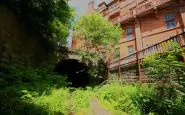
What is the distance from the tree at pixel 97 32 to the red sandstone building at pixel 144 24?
218 centimetres

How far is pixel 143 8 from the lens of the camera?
25953 mm

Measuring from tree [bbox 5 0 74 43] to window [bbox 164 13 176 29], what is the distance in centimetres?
1176

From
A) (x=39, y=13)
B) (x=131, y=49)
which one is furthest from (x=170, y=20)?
(x=39, y=13)

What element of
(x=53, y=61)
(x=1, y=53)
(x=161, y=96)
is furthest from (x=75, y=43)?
(x=161, y=96)

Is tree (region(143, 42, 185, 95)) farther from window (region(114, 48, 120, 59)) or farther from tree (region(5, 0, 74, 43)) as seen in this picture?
window (region(114, 48, 120, 59))

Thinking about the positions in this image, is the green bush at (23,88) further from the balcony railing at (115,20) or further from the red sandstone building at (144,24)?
the balcony railing at (115,20)

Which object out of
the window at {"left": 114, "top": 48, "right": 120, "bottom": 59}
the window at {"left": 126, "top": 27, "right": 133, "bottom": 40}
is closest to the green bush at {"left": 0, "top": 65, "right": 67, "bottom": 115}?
the window at {"left": 114, "top": 48, "right": 120, "bottom": 59}

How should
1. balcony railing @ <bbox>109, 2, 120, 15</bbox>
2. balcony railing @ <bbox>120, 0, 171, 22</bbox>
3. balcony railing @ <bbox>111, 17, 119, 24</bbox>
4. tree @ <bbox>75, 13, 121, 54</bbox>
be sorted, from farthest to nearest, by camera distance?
balcony railing @ <bbox>109, 2, 120, 15</bbox> < balcony railing @ <bbox>111, 17, 119, 24</bbox> < balcony railing @ <bbox>120, 0, 171, 22</bbox> < tree @ <bbox>75, 13, 121, 54</bbox>

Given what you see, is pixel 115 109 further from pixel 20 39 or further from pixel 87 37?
pixel 87 37

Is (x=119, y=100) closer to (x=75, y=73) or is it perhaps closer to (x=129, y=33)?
Result: (x=75, y=73)

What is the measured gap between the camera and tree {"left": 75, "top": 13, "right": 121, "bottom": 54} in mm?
21953

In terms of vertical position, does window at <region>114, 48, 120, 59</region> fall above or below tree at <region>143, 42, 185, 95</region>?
above

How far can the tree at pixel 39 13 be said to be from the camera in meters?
15.0

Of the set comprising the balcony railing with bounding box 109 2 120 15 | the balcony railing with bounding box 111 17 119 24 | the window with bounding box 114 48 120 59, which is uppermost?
the balcony railing with bounding box 109 2 120 15
